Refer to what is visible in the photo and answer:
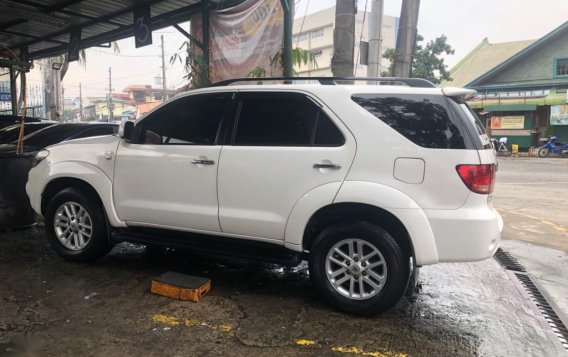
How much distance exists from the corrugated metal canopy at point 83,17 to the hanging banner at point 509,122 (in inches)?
821

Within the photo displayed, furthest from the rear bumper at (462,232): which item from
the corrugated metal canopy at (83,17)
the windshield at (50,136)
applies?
the corrugated metal canopy at (83,17)

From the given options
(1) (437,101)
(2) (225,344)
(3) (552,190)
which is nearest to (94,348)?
(2) (225,344)

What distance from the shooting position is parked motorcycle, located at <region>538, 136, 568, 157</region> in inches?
923

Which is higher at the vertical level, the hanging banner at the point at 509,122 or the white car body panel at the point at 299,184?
the hanging banner at the point at 509,122

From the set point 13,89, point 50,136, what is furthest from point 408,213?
point 13,89

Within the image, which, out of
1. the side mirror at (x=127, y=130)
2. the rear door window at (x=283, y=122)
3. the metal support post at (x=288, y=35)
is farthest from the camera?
the metal support post at (x=288, y=35)

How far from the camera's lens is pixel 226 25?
9297mm

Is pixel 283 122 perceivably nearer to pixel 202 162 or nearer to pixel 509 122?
pixel 202 162

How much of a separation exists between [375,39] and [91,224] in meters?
5.72

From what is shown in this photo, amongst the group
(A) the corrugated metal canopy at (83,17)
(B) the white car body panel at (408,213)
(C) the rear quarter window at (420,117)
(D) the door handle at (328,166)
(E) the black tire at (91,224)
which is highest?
(A) the corrugated metal canopy at (83,17)

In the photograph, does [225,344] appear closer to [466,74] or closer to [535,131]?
[535,131]

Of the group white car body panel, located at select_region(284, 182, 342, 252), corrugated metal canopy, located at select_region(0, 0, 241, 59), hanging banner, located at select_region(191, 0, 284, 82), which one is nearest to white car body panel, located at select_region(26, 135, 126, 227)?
white car body panel, located at select_region(284, 182, 342, 252)

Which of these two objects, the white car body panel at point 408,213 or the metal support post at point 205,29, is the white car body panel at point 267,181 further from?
the metal support post at point 205,29

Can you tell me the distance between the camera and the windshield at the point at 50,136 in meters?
8.00
